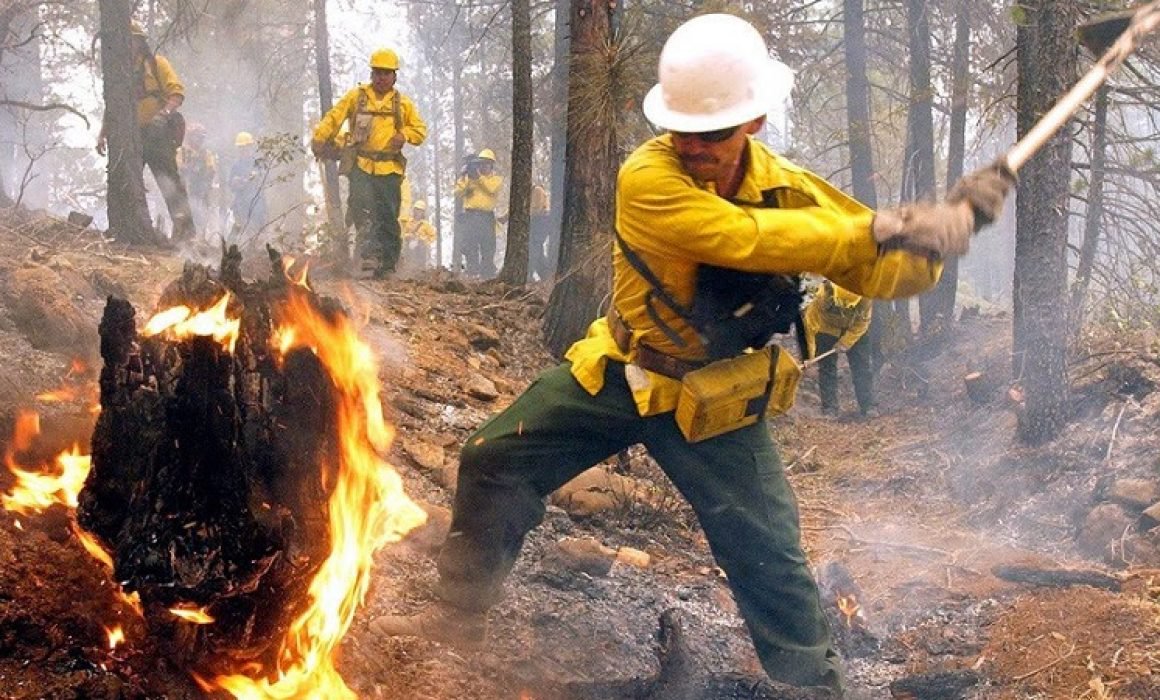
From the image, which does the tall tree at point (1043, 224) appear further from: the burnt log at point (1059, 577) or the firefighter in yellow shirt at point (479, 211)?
the firefighter in yellow shirt at point (479, 211)

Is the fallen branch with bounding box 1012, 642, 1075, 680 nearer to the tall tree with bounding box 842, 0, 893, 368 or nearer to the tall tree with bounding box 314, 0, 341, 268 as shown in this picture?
the tall tree with bounding box 842, 0, 893, 368

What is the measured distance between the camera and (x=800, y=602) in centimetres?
355

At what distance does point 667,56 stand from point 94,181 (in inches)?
1430

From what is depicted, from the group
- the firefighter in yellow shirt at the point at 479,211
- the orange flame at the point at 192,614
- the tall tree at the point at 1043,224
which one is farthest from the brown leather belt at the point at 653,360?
the firefighter in yellow shirt at the point at 479,211

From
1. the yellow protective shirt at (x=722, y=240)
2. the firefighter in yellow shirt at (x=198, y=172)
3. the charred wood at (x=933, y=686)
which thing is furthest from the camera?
the firefighter in yellow shirt at (x=198, y=172)

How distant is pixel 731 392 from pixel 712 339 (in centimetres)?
20

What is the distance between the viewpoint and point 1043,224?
769 cm

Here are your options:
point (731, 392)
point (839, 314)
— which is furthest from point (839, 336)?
point (731, 392)

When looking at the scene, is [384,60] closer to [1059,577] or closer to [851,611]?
[851,611]

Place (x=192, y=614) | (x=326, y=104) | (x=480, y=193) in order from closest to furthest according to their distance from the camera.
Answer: (x=192, y=614)
(x=326, y=104)
(x=480, y=193)

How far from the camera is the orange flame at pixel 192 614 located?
9.77ft

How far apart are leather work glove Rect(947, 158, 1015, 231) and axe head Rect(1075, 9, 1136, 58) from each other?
1472 mm

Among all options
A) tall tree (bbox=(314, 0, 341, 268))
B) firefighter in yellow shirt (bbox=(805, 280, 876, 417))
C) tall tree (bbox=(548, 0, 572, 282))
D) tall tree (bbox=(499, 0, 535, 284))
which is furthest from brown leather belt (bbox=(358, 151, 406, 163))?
tall tree (bbox=(314, 0, 341, 268))

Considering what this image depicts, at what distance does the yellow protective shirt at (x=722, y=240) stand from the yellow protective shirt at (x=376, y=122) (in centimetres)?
648
